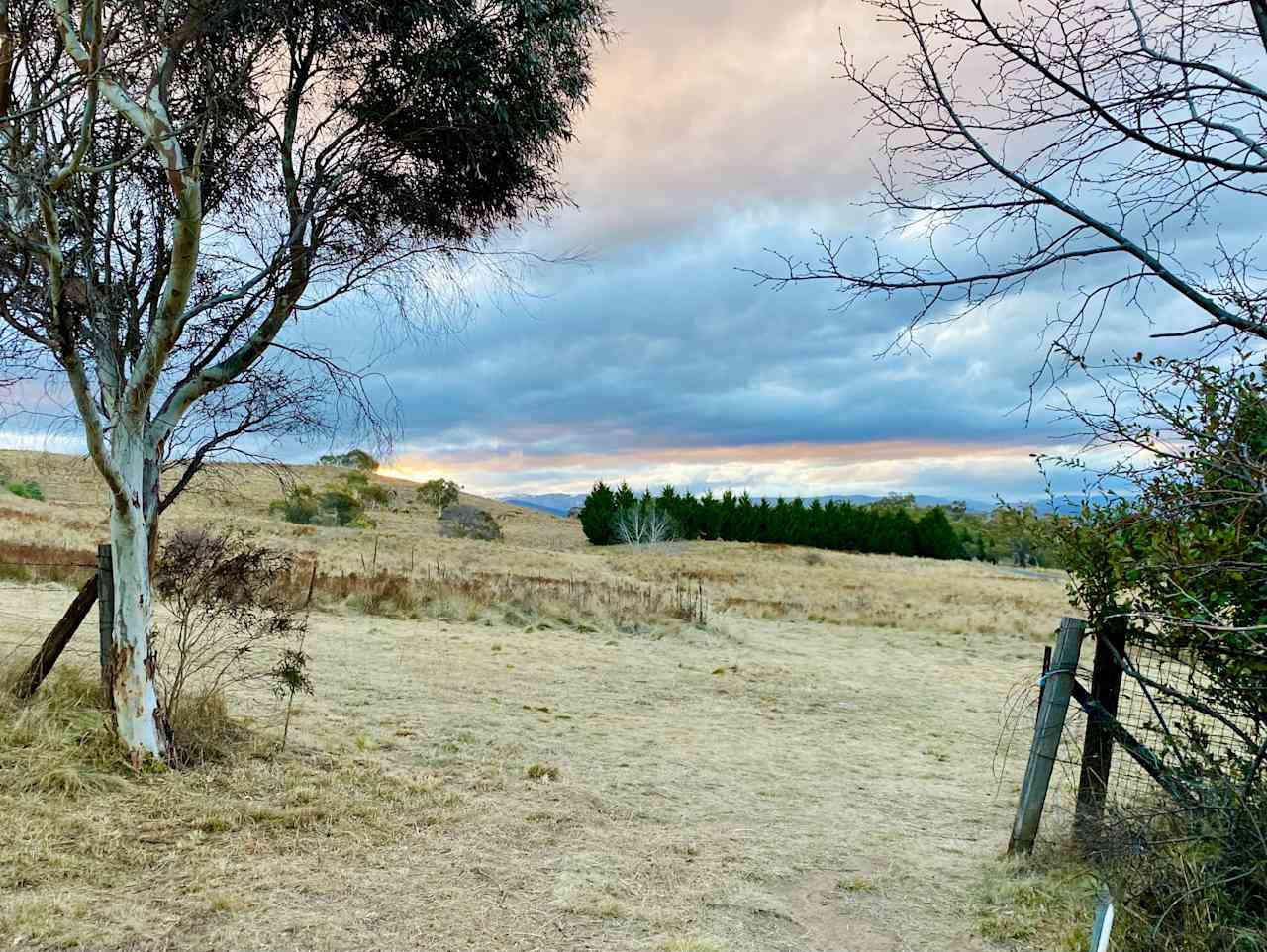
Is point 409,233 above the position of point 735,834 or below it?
above

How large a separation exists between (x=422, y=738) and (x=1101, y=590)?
5.89 metres

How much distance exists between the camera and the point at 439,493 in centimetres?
6794

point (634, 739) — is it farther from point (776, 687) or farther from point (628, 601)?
point (628, 601)

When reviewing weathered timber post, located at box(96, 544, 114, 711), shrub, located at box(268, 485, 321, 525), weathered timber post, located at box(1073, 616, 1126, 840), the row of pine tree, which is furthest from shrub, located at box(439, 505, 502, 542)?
weathered timber post, located at box(1073, 616, 1126, 840)

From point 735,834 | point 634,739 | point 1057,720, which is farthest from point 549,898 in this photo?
point 634,739

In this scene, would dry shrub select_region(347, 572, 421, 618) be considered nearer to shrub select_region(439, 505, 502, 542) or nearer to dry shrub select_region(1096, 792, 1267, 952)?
dry shrub select_region(1096, 792, 1267, 952)

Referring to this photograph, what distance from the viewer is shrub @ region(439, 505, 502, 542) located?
48.3m

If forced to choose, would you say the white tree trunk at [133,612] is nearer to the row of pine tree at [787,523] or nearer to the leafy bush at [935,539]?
the row of pine tree at [787,523]

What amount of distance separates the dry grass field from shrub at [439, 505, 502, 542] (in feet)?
109

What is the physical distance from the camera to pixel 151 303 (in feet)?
22.4

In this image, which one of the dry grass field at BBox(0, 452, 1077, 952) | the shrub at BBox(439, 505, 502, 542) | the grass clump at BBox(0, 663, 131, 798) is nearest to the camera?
the dry grass field at BBox(0, 452, 1077, 952)

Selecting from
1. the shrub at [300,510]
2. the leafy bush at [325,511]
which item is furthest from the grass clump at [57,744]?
the leafy bush at [325,511]

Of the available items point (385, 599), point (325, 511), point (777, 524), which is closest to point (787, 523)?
point (777, 524)

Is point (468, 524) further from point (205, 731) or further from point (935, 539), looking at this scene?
point (205, 731)
